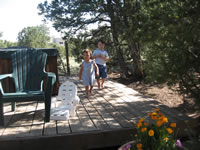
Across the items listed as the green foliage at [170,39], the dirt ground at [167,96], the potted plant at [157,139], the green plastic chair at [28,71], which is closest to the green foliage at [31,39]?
the dirt ground at [167,96]

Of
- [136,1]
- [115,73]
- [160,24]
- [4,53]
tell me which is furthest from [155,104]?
[115,73]

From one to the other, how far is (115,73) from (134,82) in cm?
279

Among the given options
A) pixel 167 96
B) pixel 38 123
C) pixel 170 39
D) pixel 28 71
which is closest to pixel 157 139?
pixel 170 39

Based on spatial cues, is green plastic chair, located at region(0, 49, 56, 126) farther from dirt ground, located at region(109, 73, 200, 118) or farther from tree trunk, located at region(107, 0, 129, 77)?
tree trunk, located at region(107, 0, 129, 77)

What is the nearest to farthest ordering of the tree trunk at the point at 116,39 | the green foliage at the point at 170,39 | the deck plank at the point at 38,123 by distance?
the green foliage at the point at 170,39
the deck plank at the point at 38,123
the tree trunk at the point at 116,39

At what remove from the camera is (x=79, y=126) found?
2.84m

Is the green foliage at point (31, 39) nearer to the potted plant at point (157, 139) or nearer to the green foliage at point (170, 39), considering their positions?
the green foliage at point (170, 39)

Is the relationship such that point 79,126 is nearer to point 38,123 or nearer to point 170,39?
point 38,123

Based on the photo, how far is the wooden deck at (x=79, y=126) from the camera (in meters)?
2.52

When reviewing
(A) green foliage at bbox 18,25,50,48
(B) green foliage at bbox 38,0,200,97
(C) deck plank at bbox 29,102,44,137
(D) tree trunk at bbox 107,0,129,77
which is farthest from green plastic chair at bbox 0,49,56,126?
(A) green foliage at bbox 18,25,50,48

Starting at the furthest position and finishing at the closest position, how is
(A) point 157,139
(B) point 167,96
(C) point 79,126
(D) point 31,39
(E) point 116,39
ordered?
1. (D) point 31,39
2. (E) point 116,39
3. (B) point 167,96
4. (C) point 79,126
5. (A) point 157,139

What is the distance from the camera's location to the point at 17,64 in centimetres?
362

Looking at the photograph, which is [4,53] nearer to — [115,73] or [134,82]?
[134,82]

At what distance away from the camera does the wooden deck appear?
8.27 feet
